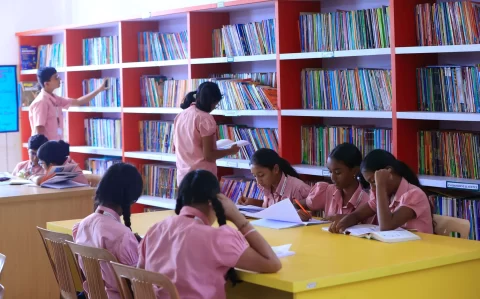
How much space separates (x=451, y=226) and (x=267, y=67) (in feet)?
8.45

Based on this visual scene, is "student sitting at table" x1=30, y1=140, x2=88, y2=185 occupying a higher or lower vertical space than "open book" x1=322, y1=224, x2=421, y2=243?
higher

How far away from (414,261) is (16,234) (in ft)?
9.93

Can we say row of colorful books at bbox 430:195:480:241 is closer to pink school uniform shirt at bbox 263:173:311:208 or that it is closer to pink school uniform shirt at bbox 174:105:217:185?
pink school uniform shirt at bbox 263:173:311:208

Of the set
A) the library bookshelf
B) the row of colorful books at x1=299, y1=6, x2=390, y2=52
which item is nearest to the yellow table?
the library bookshelf

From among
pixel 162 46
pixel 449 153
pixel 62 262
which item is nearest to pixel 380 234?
pixel 449 153

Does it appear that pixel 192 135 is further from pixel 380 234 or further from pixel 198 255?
pixel 198 255

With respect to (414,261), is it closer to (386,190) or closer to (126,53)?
(386,190)

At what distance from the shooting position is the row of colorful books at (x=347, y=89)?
16.2 ft

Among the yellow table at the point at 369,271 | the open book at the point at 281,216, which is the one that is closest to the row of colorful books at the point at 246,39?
the open book at the point at 281,216

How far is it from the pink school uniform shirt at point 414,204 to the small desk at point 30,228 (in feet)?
7.62

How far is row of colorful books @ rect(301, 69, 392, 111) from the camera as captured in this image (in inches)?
194

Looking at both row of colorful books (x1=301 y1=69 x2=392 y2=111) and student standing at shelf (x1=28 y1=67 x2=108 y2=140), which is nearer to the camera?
row of colorful books (x1=301 y1=69 x2=392 y2=111)

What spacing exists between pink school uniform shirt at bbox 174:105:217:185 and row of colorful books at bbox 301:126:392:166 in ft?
2.14

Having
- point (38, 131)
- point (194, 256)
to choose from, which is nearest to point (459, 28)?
point (194, 256)
